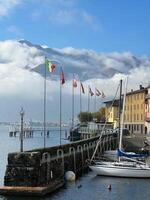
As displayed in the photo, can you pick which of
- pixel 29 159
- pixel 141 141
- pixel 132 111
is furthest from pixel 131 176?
pixel 132 111

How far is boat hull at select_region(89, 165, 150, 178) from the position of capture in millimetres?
53688

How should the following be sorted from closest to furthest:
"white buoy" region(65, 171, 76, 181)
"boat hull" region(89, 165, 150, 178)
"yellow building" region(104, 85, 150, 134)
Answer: "white buoy" region(65, 171, 76, 181), "boat hull" region(89, 165, 150, 178), "yellow building" region(104, 85, 150, 134)

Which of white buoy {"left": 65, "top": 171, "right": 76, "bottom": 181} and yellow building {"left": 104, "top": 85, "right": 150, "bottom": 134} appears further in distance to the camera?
yellow building {"left": 104, "top": 85, "right": 150, "bottom": 134}

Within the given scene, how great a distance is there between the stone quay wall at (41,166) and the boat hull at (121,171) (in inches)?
112

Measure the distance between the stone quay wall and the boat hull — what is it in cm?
283

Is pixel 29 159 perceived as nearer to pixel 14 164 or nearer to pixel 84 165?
pixel 14 164

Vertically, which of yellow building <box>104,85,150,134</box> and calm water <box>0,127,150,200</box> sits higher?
yellow building <box>104,85,150,134</box>

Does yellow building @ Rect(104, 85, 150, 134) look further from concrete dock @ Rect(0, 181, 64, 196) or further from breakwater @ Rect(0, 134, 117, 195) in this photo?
concrete dock @ Rect(0, 181, 64, 196)

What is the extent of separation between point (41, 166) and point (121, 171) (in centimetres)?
1436

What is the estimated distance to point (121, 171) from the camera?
54.2 m

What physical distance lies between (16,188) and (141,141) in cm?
6553

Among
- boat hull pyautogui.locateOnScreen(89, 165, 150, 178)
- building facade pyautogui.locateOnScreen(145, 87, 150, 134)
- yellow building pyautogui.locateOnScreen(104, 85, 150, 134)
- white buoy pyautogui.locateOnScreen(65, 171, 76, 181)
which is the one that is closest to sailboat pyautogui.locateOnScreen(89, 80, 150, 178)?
boat hull pyautogui.locateOnScreen(89, 165, 150, 178)

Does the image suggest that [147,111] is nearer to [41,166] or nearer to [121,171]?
[121,171]

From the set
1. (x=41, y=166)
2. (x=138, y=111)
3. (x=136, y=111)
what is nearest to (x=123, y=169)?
(x=41, y=166)
